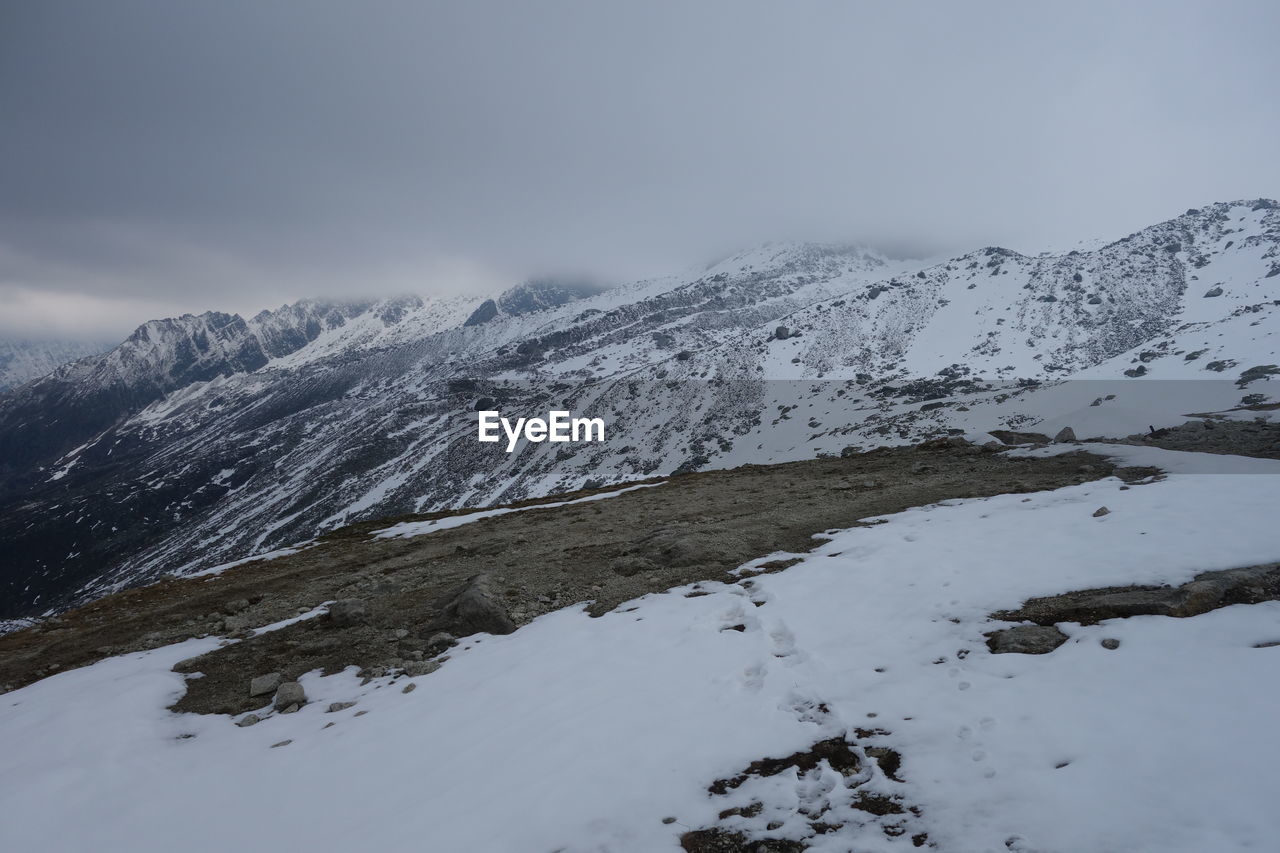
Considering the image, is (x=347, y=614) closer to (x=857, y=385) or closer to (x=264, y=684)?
(x=264, y=684)

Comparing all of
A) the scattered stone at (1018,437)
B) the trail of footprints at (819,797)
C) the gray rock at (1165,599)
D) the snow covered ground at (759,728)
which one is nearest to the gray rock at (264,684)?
the snow covered ground at (759,728)

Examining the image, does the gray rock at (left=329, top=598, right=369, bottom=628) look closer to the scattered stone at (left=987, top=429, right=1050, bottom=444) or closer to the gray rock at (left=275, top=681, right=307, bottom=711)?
the gray rock at (left=275, top=681, right=307, bottom=711)

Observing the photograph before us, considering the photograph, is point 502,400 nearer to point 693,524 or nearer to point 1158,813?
point 693,524

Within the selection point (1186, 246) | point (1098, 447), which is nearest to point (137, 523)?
point (1098, 447)

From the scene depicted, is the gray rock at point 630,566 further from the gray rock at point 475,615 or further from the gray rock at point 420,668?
the gray rock at point 420,668

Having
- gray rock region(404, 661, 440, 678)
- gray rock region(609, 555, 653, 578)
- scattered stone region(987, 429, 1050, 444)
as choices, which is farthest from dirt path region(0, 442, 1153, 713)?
scattered stone region(987, 429, 1050, 444)

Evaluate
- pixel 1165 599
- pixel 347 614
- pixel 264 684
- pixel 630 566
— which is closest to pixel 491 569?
pixel 347 614

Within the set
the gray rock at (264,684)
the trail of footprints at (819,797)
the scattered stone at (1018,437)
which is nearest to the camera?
the trail of footprints at (819,797)

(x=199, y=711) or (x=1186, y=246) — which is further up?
(x=1186, y=246)
